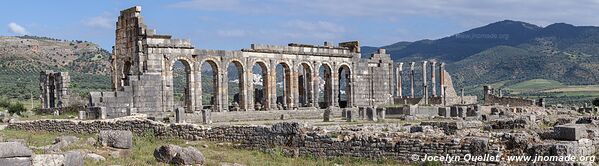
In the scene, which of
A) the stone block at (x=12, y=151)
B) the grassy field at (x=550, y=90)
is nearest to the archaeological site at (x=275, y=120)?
the stone block at (x=12, y=151)

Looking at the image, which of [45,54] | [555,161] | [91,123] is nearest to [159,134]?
[91,123]

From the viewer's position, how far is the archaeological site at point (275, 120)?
16158 mm

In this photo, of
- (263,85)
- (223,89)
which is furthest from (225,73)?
(263,85)

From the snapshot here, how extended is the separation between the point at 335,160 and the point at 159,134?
28.5 ft

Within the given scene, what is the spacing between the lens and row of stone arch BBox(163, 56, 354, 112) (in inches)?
1644

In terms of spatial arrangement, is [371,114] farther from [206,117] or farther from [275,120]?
[206,117]

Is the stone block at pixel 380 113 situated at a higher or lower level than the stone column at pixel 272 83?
lower

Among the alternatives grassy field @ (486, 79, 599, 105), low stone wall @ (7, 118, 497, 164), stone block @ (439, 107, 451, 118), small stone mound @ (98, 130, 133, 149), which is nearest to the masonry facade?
stone block @ (439, 107, 451, 118)

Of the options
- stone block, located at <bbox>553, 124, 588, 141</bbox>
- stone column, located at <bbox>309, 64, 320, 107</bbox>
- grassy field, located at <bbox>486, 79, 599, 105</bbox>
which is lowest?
grassy field, located at <bbox>486, 79, 599, 105</bbox>

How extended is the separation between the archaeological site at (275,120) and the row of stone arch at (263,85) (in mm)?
73

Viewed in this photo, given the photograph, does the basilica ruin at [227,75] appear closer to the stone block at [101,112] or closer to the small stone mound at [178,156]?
the stone block at [101,112]

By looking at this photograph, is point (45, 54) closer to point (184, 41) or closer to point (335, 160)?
point (184, 41)

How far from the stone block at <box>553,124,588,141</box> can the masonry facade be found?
76.3ft

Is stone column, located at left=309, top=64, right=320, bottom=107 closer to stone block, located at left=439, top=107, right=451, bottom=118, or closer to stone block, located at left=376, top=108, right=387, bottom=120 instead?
stone block, located at left=376, top=108, right=387, bottom=120
